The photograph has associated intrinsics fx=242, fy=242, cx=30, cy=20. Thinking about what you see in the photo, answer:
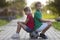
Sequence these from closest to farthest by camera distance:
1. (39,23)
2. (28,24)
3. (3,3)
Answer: (39,23)
(28,24)
(3,3)

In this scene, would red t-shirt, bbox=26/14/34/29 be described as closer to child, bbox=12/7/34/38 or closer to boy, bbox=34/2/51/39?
child, bbox=12/7/34/38

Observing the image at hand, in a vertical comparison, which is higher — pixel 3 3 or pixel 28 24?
pixel 3 3

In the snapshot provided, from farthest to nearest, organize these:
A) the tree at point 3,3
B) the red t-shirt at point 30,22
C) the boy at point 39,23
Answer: the tree at point 3,3 < the red t-shirt at point 30,22 < the boy at point 39,23

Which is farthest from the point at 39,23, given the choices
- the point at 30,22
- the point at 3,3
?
the point at 3,3

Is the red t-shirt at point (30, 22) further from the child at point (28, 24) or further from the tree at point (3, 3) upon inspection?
the tree at point (3, 3)

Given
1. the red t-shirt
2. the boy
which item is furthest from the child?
the boy

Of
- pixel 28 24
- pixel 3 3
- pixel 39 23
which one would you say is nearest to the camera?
pixel 39 23

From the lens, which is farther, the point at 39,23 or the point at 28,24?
the point at 28,24

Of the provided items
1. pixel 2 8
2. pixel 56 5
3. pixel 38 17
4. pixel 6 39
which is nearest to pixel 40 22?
pixel 38 17

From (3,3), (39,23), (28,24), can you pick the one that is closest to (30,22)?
(28,24)

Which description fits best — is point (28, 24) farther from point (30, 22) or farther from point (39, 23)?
point (39, 23)

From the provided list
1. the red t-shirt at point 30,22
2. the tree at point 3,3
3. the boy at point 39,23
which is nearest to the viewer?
the boy at point 39,23

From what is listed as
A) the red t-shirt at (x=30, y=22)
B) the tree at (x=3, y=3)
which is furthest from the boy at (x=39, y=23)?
the tree at (x=3, y=3)

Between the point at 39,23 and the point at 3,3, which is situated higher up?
the point at 3,3
